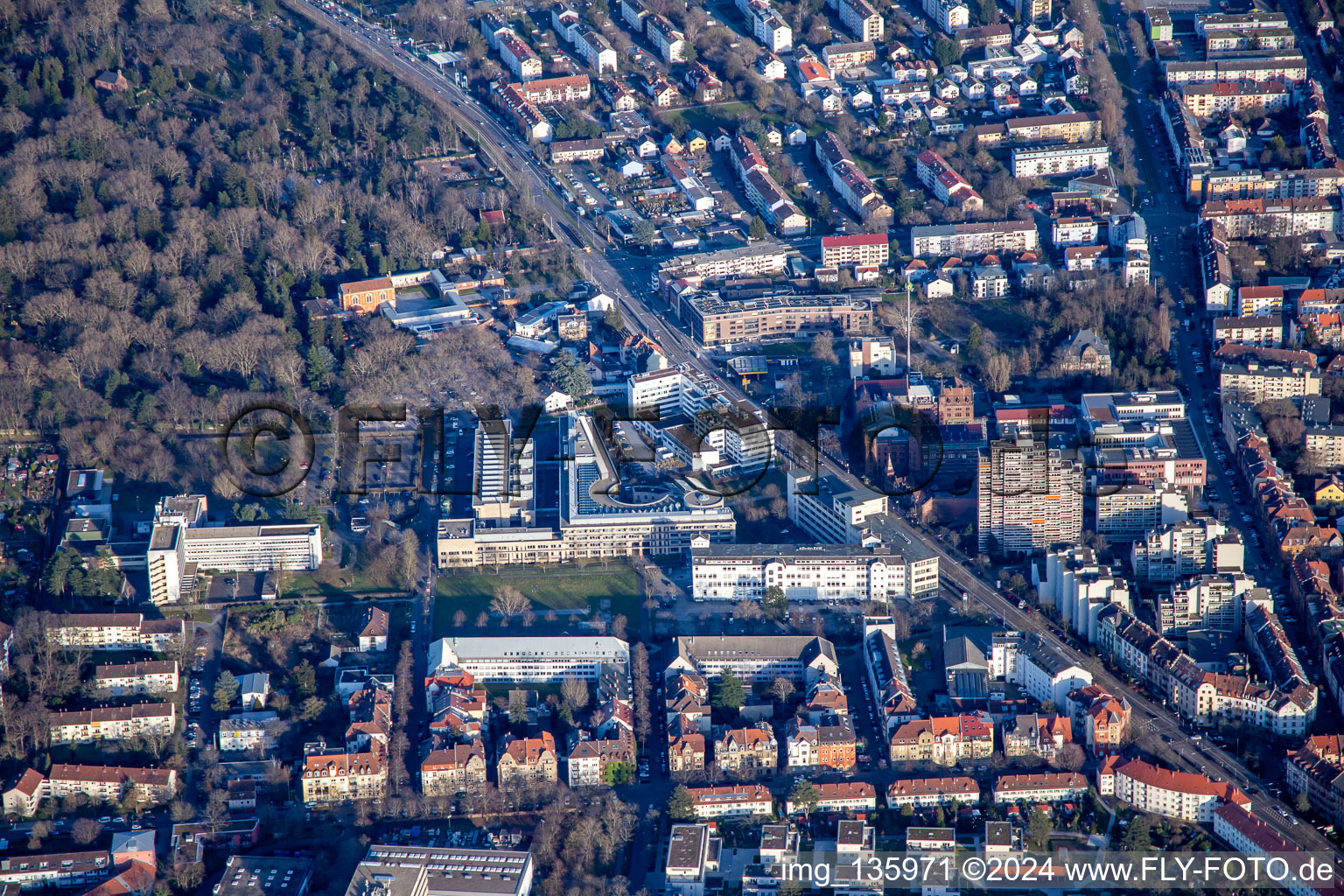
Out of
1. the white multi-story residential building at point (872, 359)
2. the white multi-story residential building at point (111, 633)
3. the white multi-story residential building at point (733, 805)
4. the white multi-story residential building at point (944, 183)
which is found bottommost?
the white multi-story residential building at point (733, 805)

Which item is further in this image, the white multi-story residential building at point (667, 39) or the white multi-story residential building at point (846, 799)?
the white multi-story residential building at point (667, 39)

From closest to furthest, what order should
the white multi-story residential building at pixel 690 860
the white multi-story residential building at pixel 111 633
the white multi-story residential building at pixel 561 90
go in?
the white multi-story residential building at pixel 690 860 → the white multi-story residential building at pixel 111 633 → the white multi-story residential building at pixel 561 90

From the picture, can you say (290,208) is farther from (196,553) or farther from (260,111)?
(196,553)

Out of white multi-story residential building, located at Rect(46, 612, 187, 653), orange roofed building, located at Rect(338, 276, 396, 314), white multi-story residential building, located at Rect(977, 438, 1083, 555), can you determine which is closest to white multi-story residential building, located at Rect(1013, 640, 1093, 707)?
white multi-story residential building, located at Rect(977, 438, 1083, 555)

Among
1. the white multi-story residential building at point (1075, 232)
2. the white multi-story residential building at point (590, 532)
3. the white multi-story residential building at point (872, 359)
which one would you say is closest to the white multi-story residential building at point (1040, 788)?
the white multi-story residential building at point (590, 532)

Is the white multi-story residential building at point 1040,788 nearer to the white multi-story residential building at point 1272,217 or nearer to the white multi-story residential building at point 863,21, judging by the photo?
the white multi-story residential building at point 1272,217

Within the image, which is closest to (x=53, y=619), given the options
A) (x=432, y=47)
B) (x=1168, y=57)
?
(x=432, y=47)
